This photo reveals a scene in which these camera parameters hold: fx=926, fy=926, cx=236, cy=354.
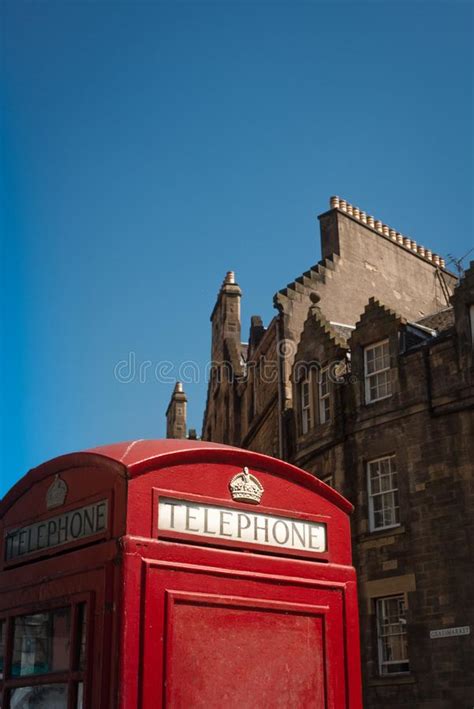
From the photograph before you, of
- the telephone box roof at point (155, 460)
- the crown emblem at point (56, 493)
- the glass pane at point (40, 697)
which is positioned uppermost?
the telephone box roof at point (155, 460)

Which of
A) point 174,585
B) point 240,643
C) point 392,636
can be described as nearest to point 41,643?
point 174,585

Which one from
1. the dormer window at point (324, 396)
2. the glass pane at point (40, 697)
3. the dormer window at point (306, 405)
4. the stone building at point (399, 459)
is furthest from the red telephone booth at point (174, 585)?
the dormer window at point (306, 405)

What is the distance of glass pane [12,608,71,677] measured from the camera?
15.4 feet

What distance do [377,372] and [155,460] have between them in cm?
1957

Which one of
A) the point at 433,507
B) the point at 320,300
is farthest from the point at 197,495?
the point at 320,300

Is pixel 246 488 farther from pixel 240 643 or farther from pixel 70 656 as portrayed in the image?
pixel 70 656

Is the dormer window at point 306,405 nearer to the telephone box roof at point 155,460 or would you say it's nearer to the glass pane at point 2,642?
the telephone box roof at point 155,460

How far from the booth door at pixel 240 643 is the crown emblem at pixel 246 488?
0.44 meters

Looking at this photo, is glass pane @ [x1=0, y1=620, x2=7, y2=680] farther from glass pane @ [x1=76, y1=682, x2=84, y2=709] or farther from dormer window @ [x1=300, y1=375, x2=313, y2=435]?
dormer window @ [x1=300, y1=375, x2=313, y2=435]

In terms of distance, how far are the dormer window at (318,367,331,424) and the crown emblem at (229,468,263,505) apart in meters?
20.0

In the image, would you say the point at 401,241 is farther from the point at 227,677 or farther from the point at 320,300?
the point at 227,677

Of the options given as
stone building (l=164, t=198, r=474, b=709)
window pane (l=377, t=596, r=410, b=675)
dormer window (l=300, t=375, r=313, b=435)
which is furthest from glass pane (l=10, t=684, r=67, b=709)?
dormer window (l=300, t=375, r=313, b=435)

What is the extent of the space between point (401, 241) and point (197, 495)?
100 feet

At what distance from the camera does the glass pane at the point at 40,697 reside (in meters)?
4.59
